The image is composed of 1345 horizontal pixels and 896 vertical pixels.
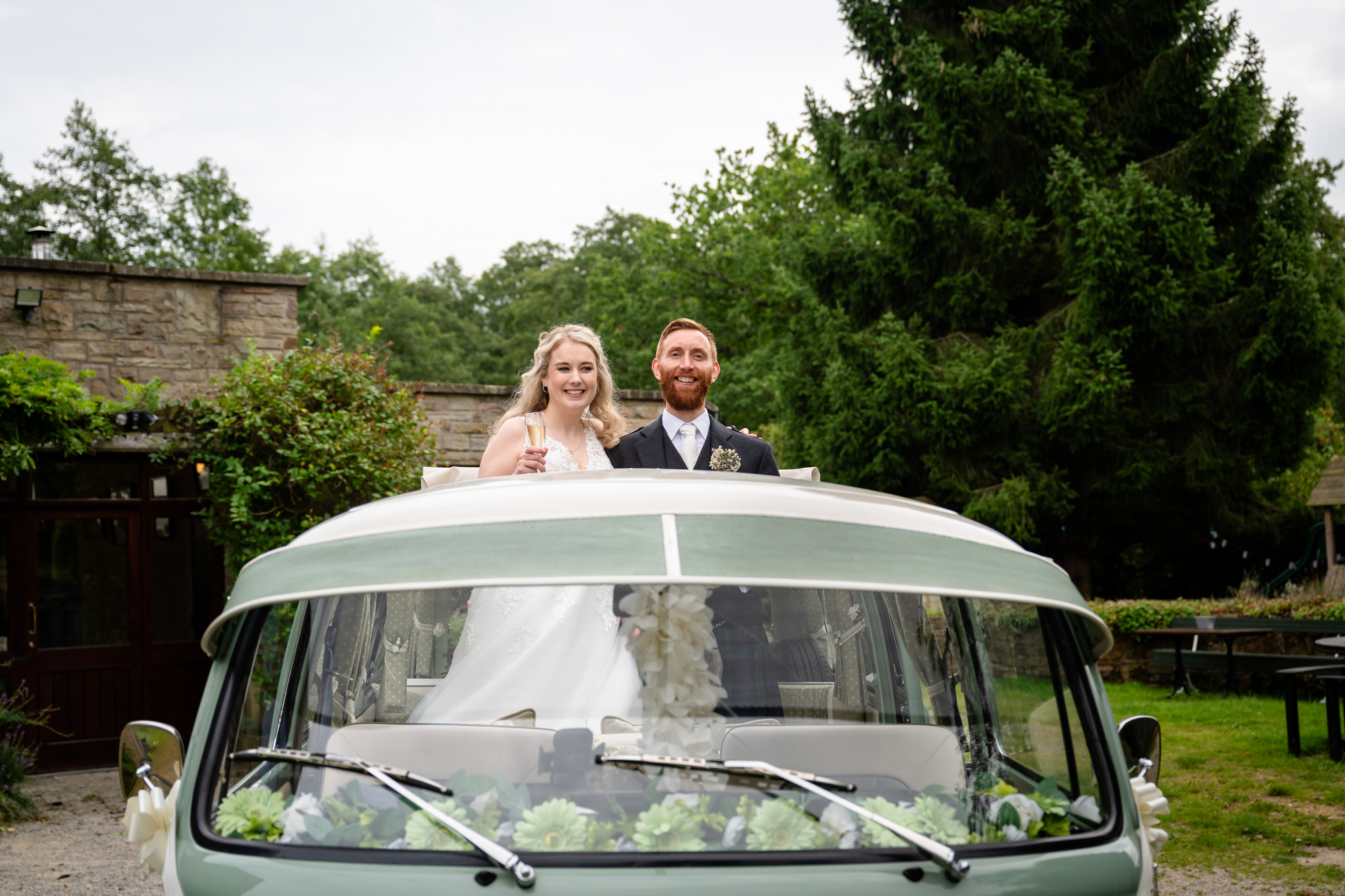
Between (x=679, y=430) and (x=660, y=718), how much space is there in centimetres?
263

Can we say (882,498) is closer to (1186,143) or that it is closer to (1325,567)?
(1186,143)

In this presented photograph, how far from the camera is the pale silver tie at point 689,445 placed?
4.61m

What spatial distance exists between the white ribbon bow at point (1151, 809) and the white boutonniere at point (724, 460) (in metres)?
2.32

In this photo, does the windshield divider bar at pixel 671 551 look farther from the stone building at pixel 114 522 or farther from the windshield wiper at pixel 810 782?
the stone building at pixel 114 522

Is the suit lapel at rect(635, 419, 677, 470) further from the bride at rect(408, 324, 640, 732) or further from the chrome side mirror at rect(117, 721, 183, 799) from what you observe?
the chrome side mirror at rect(117, 721, 183, 799)

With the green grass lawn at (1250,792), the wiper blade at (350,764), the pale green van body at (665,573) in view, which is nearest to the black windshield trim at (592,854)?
the pale green van body at (665,573)

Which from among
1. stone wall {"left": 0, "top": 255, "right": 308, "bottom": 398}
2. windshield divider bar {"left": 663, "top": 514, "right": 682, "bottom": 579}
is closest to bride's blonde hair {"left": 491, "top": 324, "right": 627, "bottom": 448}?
windshield divider bar {"left": 663, "top": 514, "right": 682, "bottom": 579}

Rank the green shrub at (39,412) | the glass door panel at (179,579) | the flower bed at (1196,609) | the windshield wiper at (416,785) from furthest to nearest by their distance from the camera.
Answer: the flower bed at (1196,609) < the glass door panel at (179,579) < the green shrub at (39,412) < the windshield wiper at (416,785)

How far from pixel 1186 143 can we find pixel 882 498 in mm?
16552

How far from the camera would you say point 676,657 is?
2.15 m

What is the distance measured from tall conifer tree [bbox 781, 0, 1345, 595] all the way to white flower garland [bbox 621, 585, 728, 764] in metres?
14.2

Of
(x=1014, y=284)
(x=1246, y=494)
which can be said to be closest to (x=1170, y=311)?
(x=1014, y=284)

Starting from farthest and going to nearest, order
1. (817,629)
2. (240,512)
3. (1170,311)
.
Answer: (1170,311) → (240,512) → (817,629)

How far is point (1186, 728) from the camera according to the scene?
1058 cm
